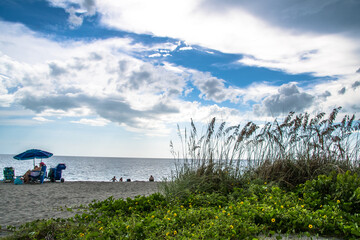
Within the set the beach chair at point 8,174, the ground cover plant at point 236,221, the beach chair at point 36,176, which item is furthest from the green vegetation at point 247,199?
the beach chair at point 8,174

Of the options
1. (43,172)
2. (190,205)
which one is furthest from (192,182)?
(43,172)

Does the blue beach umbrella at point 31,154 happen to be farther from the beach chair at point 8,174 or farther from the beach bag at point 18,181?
the beach bag at point 18,181

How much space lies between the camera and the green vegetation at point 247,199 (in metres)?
3.42

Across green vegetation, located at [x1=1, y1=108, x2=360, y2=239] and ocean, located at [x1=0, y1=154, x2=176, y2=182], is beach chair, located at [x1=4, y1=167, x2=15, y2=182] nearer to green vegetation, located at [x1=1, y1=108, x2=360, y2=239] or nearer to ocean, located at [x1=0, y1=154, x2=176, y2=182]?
ocean, located at [x1=0, y1=154, x2=176, y2=182]

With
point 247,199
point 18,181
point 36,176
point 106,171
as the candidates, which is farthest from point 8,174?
point 106,171

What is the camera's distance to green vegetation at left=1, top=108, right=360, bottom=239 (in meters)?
3.42

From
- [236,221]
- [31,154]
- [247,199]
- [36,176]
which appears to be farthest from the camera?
[31,154]

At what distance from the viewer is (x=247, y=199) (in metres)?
5.07

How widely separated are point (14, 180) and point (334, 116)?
49.7ft

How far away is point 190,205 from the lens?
4633mm

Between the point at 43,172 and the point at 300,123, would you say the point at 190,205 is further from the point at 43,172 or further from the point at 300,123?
the point at 43,172

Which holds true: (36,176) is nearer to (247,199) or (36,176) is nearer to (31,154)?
(31,154)

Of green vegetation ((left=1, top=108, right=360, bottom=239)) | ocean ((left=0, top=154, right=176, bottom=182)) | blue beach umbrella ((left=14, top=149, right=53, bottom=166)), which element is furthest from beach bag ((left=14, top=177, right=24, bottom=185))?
green vegetation ((left=1, top=108, right=360, bottom=239))

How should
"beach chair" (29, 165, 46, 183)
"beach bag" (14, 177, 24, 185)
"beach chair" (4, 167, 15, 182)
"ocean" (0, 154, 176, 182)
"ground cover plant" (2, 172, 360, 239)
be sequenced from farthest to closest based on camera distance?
"ocean" (0, 154, 176, 182) < "beach chair" (4, 167, 15, 182) < "beach chair" (29, 165, 46, 183) < "beach bag" (14, 177, 24, 185) < "ground cover plant" (2, 172, 360, 239)
